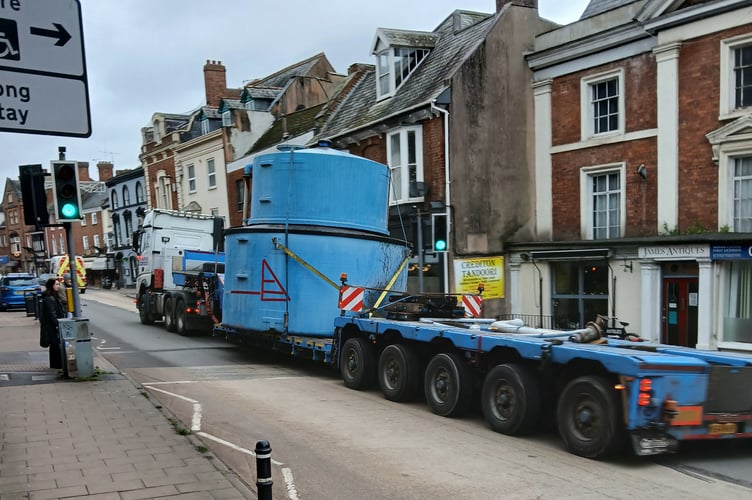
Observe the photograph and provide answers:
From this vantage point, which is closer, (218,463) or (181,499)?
(181,499)

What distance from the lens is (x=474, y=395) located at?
9.06 metres

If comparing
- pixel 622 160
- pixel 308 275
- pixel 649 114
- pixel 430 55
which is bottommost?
pixel 308 275

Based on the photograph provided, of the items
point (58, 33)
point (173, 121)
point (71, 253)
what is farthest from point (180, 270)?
point (173, 121)

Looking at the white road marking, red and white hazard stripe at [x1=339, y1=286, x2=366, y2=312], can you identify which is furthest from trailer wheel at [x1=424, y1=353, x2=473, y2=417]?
the white road marking

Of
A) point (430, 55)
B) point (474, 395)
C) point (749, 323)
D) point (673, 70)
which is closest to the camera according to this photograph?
point (474, 395)

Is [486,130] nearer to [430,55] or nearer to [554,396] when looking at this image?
[430,55]

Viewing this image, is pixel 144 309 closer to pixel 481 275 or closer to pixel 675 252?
pixel 481 275

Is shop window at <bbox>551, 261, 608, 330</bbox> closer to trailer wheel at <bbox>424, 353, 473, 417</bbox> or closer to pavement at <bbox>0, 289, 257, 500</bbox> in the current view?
trailer wheel at <bbox>424, 353, 473, 417</bbox>

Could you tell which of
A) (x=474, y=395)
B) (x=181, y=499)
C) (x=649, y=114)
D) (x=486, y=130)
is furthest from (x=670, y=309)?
(x=181, y=499)

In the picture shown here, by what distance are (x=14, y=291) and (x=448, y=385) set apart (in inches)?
1082

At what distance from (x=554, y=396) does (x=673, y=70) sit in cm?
1189

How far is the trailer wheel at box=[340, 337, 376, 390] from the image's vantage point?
10.5m

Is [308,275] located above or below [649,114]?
below

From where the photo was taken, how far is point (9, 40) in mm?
4309
